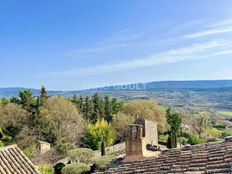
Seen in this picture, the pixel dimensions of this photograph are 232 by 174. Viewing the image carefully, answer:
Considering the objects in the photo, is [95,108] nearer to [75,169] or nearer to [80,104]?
[80,104]

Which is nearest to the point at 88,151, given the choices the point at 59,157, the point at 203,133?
the point at 59,157

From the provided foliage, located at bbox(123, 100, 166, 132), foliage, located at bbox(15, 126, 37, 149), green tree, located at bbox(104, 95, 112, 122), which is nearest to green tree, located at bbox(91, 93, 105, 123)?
green tree, located at bbox(104, 95, 112, 122)

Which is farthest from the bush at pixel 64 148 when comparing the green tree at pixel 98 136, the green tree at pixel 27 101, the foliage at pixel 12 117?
the green tree at pixel 27 101

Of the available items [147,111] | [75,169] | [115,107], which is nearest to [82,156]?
[75,169]

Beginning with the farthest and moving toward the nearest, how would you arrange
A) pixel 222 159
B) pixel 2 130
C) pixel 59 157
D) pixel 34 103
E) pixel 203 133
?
pixel 203 133 → pixel 34 103 → pixel 2 130 → pixel 59 157 → pixel 222 159

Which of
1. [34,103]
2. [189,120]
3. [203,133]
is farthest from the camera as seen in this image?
[189,120]

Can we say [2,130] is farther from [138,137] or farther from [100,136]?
[138,137]

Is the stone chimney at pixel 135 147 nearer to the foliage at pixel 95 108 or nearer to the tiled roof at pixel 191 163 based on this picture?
the tiled roof at pixel 191 163
